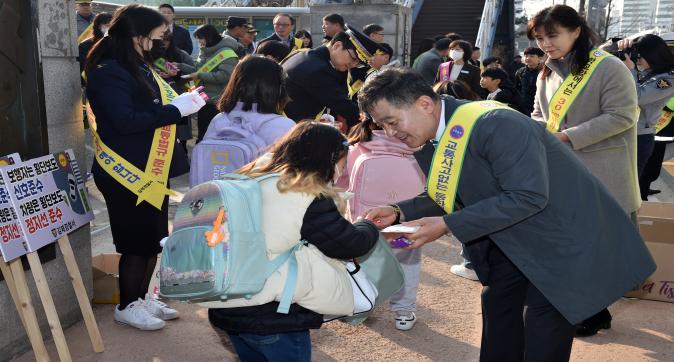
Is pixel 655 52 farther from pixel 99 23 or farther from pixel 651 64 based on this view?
pixel 99 23

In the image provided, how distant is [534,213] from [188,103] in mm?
2436

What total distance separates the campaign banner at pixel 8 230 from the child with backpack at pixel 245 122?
93cm

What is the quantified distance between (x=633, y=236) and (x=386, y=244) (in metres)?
1.00

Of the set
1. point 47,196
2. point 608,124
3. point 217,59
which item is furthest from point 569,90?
point 217,59

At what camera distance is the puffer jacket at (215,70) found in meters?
8.62

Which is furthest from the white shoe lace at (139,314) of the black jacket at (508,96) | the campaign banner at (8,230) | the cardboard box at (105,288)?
the black jacket at (508,96)

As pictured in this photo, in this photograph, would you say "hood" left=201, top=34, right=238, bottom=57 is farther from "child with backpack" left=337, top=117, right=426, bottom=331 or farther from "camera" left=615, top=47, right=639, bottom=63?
"child with backpack" left=337, top=117, right=426, bottom=331

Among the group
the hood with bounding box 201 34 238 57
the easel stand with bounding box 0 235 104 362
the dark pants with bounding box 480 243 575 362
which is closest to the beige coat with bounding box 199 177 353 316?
the dark pants with bounding box 480 243 575 362

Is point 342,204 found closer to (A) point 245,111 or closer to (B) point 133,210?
(A) point 245,111

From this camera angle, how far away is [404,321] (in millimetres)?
4801

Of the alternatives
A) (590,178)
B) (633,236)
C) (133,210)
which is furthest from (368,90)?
(133,210)

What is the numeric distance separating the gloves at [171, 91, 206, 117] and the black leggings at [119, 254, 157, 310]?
3.15 feet

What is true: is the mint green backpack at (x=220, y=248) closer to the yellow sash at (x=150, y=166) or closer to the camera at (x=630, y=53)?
the yellow sash at (x=150, y=166)

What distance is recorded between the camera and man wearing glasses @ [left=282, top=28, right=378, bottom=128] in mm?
5328
